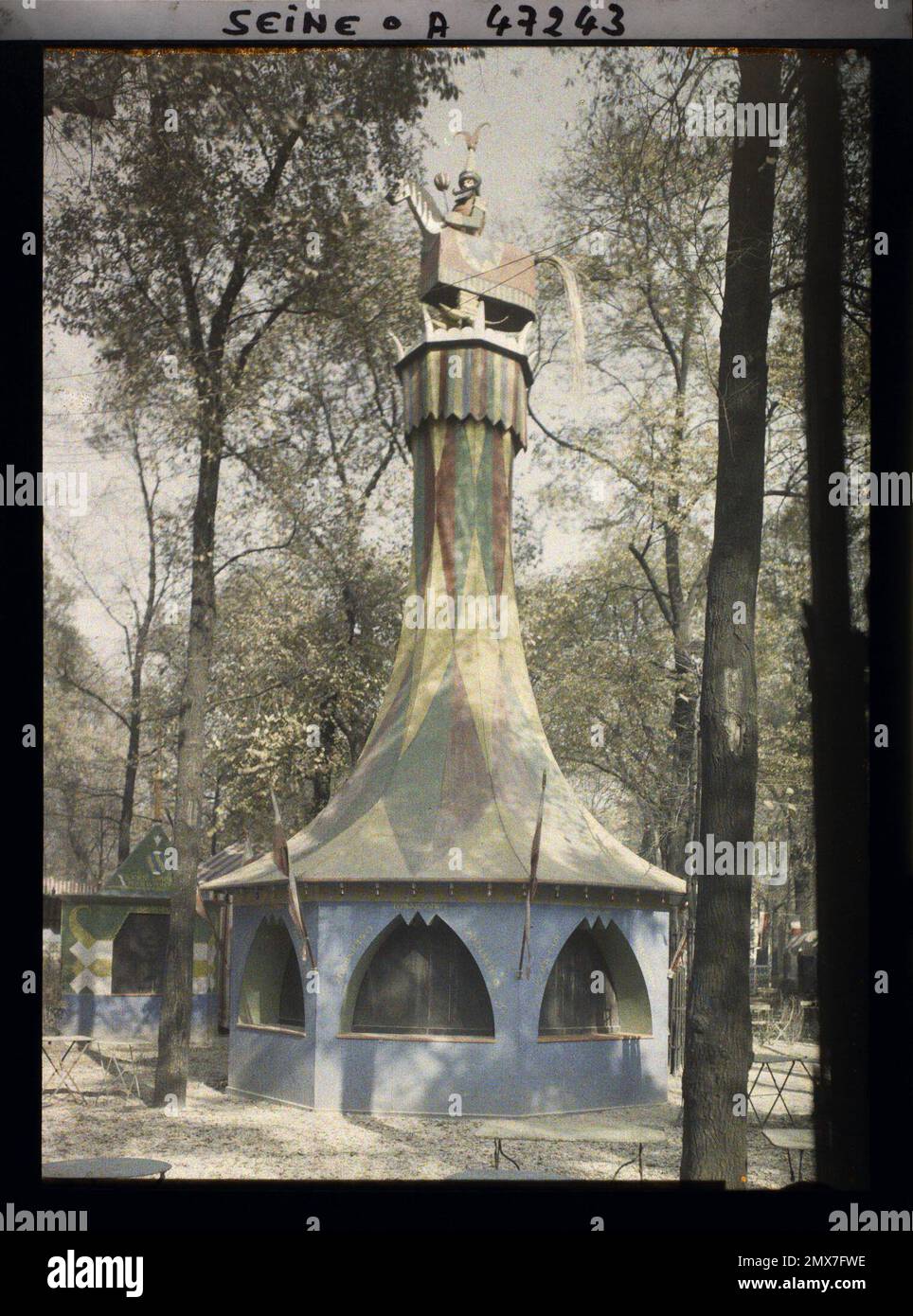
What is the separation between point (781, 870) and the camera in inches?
604

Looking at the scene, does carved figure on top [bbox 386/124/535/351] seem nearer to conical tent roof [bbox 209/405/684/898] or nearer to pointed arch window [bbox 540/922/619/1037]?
conical tent roof [bbox 209/405/684/898]

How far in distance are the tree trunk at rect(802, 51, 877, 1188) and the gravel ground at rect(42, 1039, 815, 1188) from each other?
1.24 meters

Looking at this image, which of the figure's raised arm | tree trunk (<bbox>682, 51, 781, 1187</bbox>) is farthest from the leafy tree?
tree trunk (<bbox>682, 51, 781, 1187</bbox>)

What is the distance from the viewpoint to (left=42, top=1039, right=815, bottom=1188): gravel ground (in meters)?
9.91

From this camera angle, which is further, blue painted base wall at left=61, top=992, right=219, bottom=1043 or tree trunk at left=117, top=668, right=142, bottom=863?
blue painted base wall at left=61, top=992, right=219, bottom=1043

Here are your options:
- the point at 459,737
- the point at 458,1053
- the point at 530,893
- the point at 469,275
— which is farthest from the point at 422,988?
the point at 469,275

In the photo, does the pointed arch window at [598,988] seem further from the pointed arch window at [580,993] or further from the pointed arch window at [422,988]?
the pointed arch window at [422,988]

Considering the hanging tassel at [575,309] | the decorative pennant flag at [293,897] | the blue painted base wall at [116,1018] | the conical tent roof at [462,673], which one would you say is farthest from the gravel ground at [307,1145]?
the hanging tassel at [575,309]

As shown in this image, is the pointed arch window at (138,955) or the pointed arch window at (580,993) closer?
the pointed arch window at (580,993)

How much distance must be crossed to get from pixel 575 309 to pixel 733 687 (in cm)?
561

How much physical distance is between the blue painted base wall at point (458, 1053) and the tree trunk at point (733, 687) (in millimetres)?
4346

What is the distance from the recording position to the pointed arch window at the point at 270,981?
13500 mm

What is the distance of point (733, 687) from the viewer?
26.7ft

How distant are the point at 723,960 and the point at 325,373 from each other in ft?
28.4
